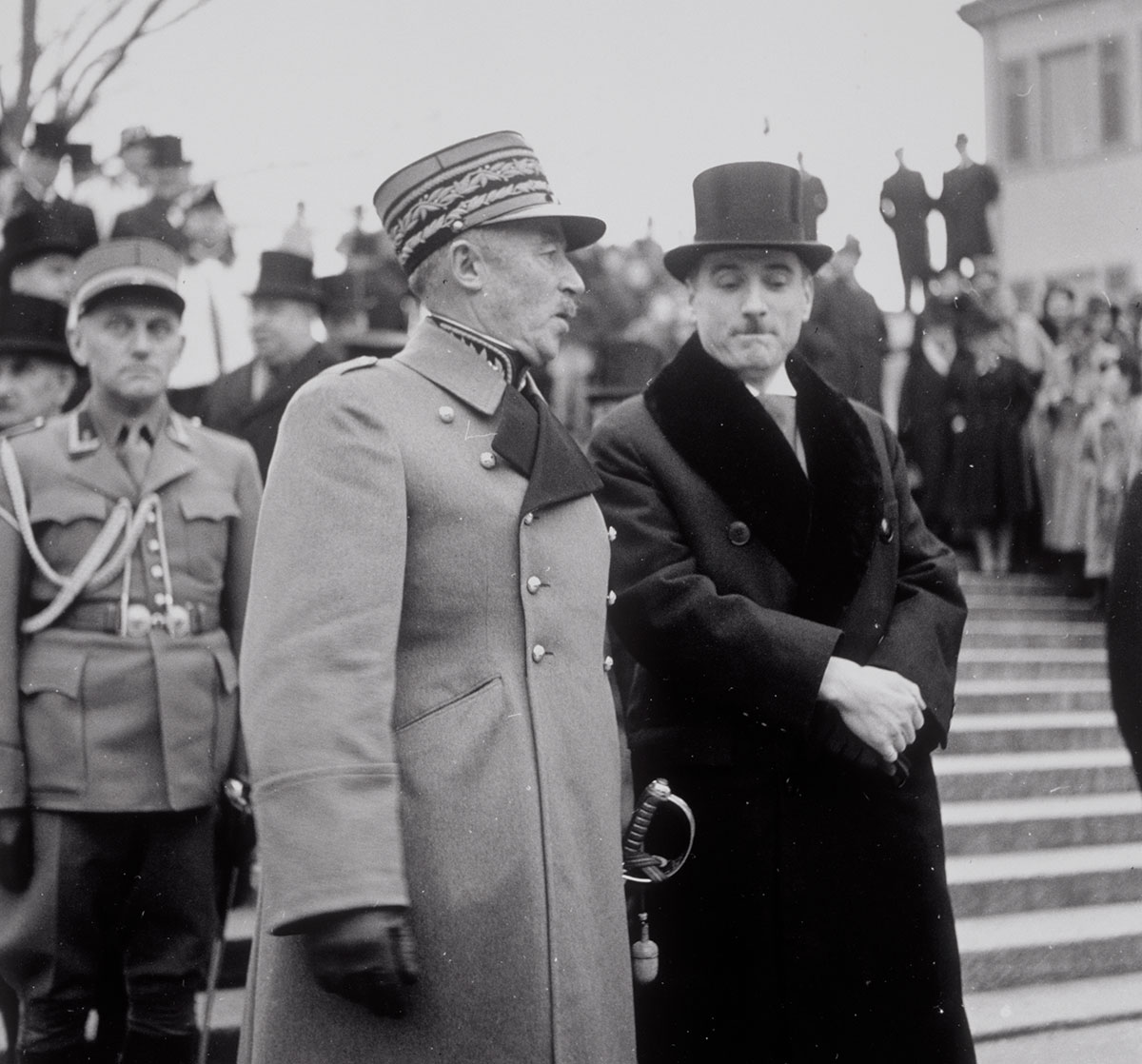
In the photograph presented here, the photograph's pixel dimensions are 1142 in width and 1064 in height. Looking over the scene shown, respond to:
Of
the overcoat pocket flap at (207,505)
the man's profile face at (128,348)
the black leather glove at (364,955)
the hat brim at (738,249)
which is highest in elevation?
the hat brim at (738,249)

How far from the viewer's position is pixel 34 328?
479 cm

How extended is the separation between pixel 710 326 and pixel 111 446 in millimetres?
1395

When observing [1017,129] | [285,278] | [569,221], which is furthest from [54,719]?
[1017,129]

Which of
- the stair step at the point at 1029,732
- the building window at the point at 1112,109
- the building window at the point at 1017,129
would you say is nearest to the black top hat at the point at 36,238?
the stair step at the point at 1029,732

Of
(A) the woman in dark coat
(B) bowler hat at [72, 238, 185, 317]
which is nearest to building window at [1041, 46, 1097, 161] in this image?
(A) the woman in dark coat

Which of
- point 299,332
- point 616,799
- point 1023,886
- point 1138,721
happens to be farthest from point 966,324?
point 616,799

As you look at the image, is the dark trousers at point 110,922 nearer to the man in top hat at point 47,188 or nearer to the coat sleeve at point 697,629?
the coat sleeve at point 697,629

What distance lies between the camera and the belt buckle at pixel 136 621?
343cm

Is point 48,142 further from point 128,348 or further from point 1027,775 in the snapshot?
point 1027,775

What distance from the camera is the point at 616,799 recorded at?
252 centimetres

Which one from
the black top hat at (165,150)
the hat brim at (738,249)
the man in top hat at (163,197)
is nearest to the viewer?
the hat brim at (738,249)

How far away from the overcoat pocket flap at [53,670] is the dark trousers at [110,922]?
0.27 meters

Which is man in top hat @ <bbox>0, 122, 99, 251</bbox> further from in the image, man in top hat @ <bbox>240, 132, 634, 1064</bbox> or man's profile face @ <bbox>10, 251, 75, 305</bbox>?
man in top hat @ <bbox>240, 132, 634, 1064</bbox>

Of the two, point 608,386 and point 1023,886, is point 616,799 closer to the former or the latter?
point 1023,886
